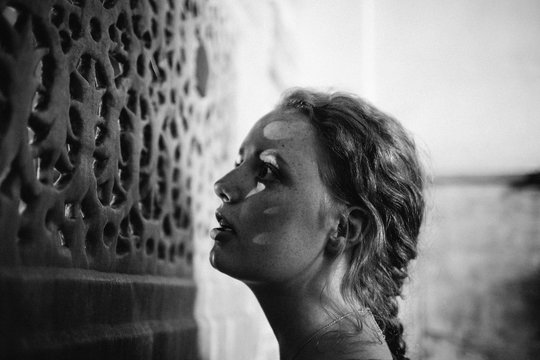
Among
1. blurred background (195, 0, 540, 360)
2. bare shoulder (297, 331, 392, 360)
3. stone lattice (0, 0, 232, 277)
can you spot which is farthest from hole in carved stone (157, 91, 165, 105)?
blurred background (195, 0, 540, 360)

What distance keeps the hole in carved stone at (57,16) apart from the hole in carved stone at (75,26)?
0.04 meters

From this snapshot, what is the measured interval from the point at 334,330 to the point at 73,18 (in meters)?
0.84

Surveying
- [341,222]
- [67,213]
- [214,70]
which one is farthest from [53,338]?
[214,70]

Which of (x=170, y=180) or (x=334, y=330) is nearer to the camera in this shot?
(x=334, y=330)

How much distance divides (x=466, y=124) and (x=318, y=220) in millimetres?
2299

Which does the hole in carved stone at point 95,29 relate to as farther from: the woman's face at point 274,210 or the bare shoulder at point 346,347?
the bare shoulder at point 346,347

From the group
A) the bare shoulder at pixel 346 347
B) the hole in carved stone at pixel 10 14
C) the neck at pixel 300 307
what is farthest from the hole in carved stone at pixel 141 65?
the bare shoulder at pixel 346 347

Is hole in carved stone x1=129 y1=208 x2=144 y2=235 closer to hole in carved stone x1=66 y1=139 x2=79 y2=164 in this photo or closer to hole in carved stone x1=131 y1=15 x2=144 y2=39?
hole in carved stone x1=66 y1=139 x2=79 y2=164

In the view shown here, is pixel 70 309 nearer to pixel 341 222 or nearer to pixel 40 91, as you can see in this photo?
pixel 40 91

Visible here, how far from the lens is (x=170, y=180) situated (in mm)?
1297

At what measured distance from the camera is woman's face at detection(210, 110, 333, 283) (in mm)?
1086

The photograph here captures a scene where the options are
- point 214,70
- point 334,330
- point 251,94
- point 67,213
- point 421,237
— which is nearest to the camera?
point 67,213

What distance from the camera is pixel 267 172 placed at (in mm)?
1159

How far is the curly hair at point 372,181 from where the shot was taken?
119 centimetres
